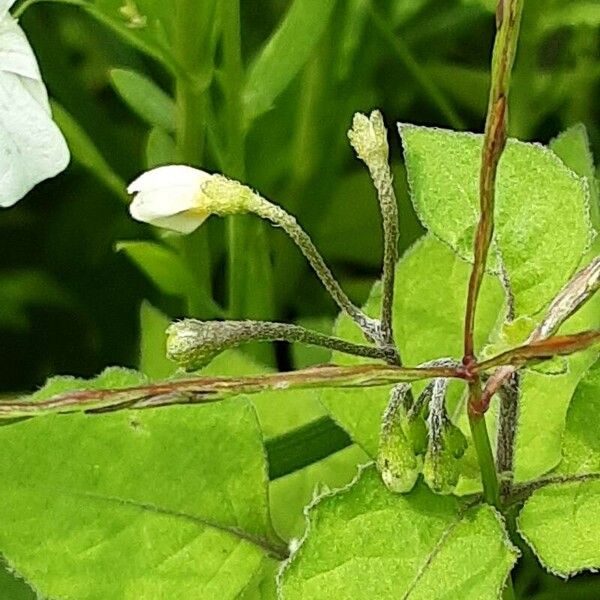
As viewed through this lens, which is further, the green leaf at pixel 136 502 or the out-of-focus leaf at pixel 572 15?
the out-of-focus leaf at pixel 572 15

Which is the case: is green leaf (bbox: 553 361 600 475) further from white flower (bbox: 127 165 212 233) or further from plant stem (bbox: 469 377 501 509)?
white flower (bbox: 127 165 212 233)

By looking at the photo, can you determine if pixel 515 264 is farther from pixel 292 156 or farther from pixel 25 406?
pixel 292 156

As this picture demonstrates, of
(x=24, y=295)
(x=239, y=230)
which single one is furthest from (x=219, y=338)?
(x=24, y=295)

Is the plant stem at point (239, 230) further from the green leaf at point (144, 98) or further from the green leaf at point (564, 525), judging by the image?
the green leaf at point (564, 525)

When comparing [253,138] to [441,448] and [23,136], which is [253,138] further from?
[441,448]

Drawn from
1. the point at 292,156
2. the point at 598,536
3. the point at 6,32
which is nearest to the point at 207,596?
the point at 598,536

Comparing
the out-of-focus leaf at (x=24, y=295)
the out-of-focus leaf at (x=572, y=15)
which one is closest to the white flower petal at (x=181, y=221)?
the out-of-focus leaf at (x=572, y=15)
